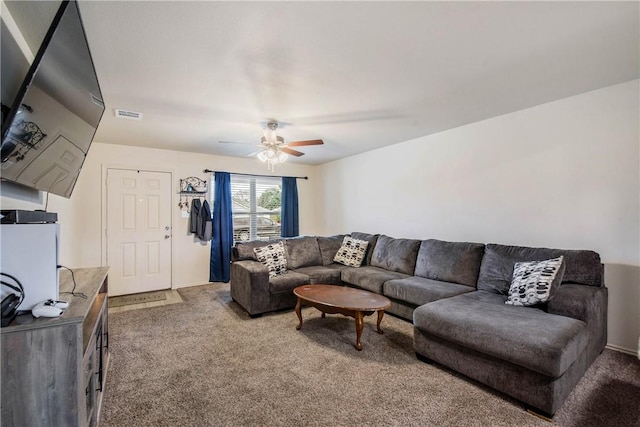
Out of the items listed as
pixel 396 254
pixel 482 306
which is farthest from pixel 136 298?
pixel 482 306

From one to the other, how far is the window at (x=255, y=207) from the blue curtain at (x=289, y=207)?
→ 18cm

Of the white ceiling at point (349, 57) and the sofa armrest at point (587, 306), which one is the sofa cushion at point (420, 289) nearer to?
the sofa armrest at point (587, 306)

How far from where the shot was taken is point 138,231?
4625 mm

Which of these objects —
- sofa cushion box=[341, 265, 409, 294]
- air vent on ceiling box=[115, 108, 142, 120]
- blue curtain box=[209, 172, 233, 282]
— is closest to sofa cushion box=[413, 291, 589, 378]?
sofa cushion box=[341, 265, 409, 294]

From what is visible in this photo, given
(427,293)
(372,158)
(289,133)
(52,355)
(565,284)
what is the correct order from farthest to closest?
(372,158) < (289,133) < (427,293) < (565,284) < (52,355)

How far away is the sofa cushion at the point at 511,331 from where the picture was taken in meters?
1.77

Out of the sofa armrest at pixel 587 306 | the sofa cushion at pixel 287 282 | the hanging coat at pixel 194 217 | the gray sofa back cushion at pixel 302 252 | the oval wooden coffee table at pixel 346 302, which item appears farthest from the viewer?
the hanging coat at pixel 194 217

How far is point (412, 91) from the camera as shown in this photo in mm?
2645

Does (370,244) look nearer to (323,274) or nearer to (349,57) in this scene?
(323,274)

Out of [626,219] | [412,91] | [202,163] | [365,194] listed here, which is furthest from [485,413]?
[202,163]

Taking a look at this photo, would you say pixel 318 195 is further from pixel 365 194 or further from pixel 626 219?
pixel 626 219

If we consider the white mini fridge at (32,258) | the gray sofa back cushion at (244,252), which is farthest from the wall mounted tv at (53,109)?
the gray sofa back cushion at (244,252)

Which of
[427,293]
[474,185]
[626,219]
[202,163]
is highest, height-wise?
[202,163]

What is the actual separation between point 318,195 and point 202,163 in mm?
2464
